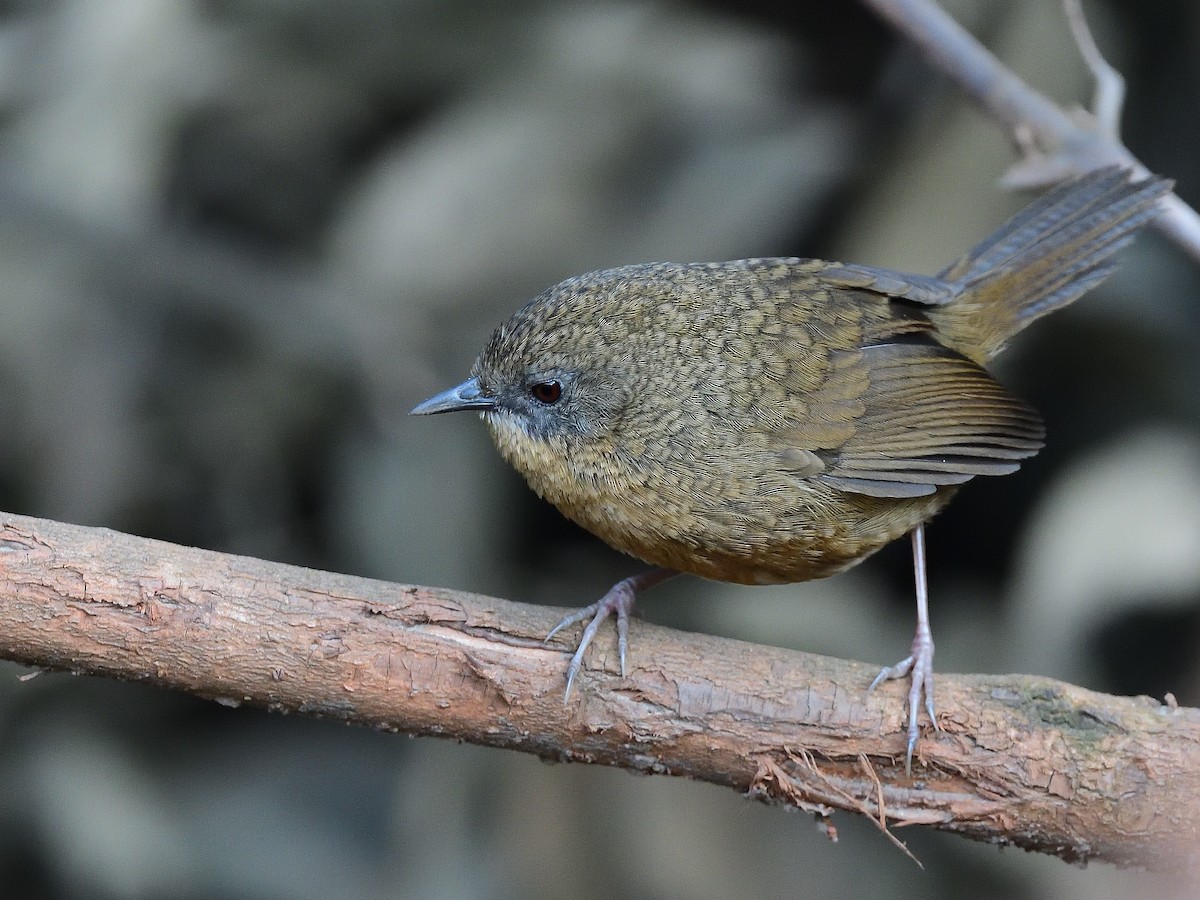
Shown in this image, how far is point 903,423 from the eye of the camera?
3291 millimetres

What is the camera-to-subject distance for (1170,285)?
4453 mm

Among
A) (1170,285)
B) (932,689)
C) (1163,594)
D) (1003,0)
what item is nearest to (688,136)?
(1003,0)

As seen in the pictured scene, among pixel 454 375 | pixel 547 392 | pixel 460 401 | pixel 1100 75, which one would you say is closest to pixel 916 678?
pixel 547 392

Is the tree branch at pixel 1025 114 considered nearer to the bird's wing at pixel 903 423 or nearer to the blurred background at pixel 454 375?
the bird's wing at pixel 903 423

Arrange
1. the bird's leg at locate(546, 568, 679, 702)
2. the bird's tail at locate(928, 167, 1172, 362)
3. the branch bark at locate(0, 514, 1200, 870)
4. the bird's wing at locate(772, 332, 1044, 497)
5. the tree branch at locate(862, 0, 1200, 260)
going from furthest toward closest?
the bird's tail at locate(928, 167, 1172, 362)
the tree branch at locate(862, 0, 1200, 260)
the bird's wing at locate(772, 332, 1044, 497)
the bird's leg at locate(546, 568, 679, 702)
the branch bark at locate(0, 514, 1200, 870)

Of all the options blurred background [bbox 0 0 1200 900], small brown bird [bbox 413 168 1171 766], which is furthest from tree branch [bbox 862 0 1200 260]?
blurred background [bbox 0 0 1200 900]

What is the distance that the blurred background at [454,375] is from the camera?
4102 millimetres

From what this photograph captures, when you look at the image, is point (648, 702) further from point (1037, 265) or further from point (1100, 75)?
point (1100, 75)

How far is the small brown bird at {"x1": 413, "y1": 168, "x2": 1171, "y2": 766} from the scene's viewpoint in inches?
119

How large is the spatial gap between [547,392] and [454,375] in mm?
1394

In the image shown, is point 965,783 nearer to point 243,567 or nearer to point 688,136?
point 243,567

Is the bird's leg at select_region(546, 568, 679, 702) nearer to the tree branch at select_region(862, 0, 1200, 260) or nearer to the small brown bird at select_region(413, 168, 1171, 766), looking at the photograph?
the small brown bird at select_region(413, 168, 1171, 766)

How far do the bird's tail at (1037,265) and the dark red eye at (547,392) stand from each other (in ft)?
3.74

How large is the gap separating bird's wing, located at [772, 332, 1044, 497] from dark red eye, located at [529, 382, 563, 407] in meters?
0.54
